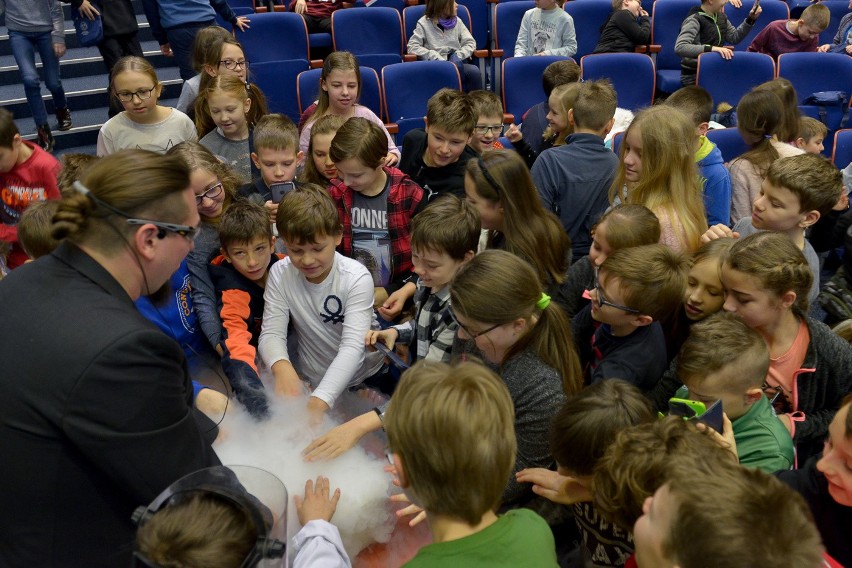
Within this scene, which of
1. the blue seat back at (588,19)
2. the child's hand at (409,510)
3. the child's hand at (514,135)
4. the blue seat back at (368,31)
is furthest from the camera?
the blue seat back at (588,19)

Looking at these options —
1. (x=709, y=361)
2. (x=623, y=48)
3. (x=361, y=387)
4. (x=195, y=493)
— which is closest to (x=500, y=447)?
(x=195, y=493)

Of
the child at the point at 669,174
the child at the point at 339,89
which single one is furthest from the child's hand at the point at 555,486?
the child at the point at 339,89

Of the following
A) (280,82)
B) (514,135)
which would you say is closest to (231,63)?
(280,82)

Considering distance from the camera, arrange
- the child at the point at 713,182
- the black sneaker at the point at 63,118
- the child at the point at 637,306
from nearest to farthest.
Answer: the child at the point at 637,306 < the child at the point at 713,182 < the black sneaker at the point at 63,118

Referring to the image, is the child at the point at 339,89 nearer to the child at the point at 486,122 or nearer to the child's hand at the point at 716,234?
the child at the point at 486,122

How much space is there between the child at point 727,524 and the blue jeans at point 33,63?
5300mm

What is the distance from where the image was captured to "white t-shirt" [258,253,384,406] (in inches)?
93.4

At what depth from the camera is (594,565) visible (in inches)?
67.1

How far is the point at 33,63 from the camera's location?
16.5 ft

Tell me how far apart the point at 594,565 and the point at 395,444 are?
781mm

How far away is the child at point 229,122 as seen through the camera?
340 cm

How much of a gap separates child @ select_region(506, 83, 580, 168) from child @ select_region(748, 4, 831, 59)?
10.9 ft

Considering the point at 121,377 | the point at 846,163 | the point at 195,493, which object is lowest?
Result: the point at 846,163

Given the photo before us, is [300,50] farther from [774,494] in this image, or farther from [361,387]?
[774,494]
